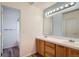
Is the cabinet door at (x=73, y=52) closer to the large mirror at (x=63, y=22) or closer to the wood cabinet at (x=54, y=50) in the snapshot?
the wood cabinet at (x=54, y=50)

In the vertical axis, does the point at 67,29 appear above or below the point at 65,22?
below

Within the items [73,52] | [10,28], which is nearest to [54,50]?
Result: [73,52]

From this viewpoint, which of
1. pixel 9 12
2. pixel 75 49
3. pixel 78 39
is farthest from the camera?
pixel 9 12

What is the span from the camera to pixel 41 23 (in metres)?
2.80

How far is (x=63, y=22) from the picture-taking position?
80.0 inches

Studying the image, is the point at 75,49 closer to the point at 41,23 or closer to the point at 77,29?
the point at 77,29

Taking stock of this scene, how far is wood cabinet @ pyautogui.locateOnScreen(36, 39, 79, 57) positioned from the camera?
130 cm

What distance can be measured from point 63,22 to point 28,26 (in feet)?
3.58

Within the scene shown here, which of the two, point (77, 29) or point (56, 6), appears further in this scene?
point (56, 6)

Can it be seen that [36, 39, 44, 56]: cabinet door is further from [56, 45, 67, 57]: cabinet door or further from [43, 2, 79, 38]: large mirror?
[56, 45, 67, 57]: cabinet door

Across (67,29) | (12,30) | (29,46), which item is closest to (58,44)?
(67,29)

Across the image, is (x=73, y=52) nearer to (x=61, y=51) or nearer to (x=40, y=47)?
(x=61, y=51)

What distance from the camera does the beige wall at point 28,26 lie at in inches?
89.6

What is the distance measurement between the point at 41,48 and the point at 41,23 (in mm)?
954
